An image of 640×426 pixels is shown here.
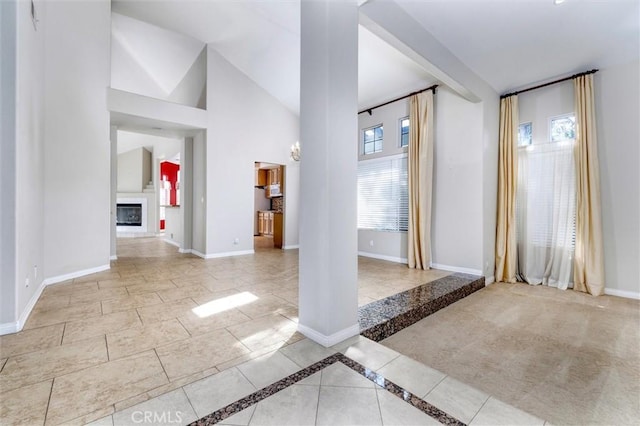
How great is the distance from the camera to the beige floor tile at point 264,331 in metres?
2.17

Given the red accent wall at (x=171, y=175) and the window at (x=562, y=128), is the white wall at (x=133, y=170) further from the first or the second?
the window at (x=562, y=128)

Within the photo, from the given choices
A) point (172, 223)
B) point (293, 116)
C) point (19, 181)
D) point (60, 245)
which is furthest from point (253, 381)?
point (172, 223)

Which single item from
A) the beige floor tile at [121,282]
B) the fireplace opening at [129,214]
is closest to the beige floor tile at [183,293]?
the beige floor tile at [121,282]

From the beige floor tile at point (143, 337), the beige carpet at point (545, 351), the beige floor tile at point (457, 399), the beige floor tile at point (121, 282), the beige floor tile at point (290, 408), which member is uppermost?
the beige floor tile at point (121, 282)

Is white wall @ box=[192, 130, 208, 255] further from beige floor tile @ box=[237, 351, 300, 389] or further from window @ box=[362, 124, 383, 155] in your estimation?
beige floor tile @ box=[237, 351, 300, 389]

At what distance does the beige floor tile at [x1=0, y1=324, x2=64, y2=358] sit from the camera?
2000 millimetres

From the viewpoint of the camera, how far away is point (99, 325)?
244cm

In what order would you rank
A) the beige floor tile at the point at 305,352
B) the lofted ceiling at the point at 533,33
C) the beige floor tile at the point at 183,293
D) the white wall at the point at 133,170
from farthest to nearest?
the white wall at the point at 133,170 < the beige floor tile at the point at 183,293 < the lofted ceiling at the point at 533,33 < the beige floor tile at the point at 305,352

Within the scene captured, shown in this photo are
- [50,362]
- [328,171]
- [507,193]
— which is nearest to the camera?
[50,362]

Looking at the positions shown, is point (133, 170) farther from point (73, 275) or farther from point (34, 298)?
point (34, 298)

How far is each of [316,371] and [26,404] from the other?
1589 mm

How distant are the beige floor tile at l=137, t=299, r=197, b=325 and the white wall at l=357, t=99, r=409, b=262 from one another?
Answer: 4.03 m

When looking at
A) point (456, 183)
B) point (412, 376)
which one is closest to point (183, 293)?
point (412, 376)

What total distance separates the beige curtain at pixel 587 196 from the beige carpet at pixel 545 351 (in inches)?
13.7
